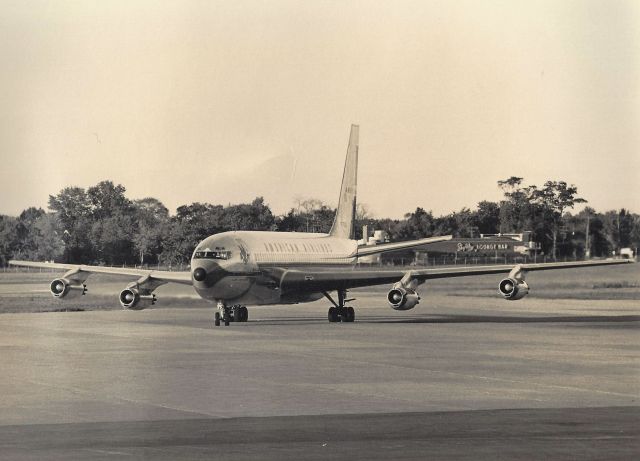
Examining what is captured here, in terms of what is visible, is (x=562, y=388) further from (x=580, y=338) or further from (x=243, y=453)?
(x=580, y=338)

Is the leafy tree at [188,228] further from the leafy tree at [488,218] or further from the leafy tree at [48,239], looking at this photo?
the leafy tree at [488,218]

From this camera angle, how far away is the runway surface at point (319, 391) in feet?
60.2

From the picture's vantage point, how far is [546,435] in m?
19.5

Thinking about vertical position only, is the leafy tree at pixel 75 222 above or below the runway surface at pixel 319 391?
above

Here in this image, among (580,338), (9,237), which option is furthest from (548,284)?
(580,338)

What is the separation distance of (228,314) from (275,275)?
3.82 metres

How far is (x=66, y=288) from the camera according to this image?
195 feet

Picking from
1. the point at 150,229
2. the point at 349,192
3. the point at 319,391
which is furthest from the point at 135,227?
the point at 319,391

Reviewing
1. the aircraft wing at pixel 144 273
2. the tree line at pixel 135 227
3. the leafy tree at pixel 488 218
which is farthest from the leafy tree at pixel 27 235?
the leafy tree at pixel 488 218

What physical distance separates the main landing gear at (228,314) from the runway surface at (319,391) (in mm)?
1301

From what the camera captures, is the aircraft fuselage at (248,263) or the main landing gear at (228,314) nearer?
the main landing gear at (228,314)

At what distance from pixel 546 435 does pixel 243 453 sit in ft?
16.1

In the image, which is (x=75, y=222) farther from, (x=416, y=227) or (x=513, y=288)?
(x=416, y=227)

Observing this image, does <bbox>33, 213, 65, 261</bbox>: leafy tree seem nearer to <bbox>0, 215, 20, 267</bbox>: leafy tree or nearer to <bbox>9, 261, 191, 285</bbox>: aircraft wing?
<bbox>0, 215, 20, 267</bbox>: leafy tree
